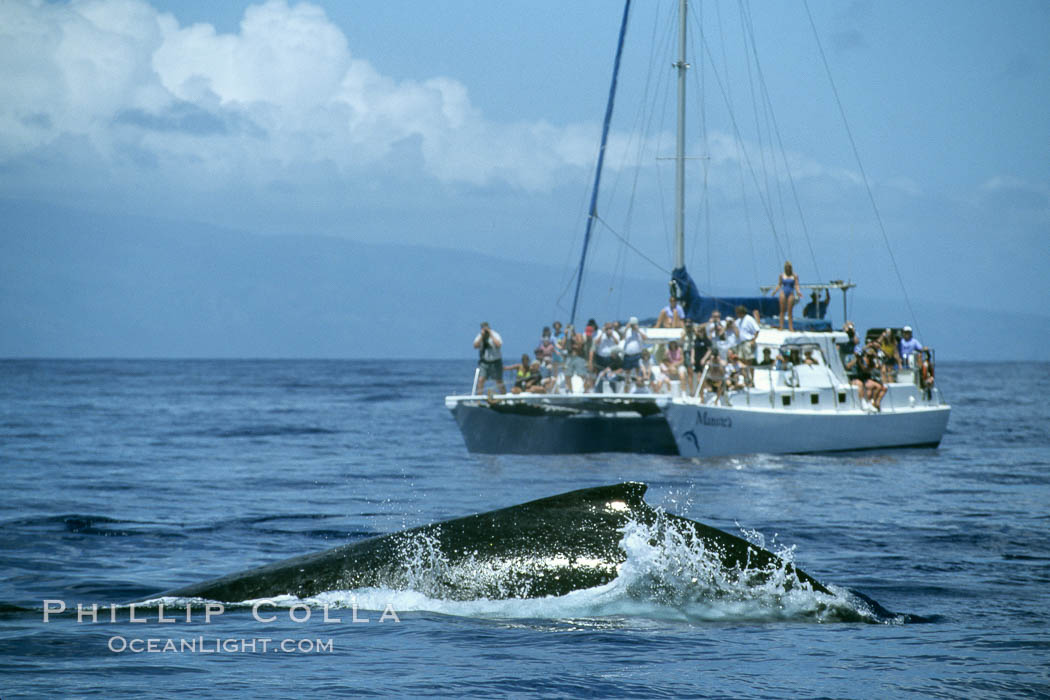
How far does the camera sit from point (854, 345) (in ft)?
97.9

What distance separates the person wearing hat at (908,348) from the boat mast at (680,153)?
5793mm

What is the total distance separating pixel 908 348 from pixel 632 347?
8.07 m

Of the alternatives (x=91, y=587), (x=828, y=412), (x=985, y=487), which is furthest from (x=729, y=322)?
(x=91, y=587)

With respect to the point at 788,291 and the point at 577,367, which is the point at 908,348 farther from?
the point at 577,367

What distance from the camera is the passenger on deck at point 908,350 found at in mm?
30955

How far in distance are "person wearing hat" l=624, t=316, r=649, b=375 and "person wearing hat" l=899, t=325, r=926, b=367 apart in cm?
753

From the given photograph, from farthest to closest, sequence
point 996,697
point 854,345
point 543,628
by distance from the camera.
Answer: point 854,345 → point 543,628 → point 996,697

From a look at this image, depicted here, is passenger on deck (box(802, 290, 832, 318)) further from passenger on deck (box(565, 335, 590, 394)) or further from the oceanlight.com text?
the oceanlight.com text

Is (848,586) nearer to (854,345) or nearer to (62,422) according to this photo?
(854,345)

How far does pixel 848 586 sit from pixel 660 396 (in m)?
15.4

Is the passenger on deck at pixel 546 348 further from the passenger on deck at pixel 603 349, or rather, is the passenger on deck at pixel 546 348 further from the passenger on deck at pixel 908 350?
the passenger on deck at pixel 908 350

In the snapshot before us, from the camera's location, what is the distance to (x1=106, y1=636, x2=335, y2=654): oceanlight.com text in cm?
758

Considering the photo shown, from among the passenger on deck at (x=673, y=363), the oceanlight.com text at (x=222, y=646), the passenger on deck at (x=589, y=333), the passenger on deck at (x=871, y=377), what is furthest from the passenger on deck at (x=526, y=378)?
the oceanlight.com text at (x=222, y=646)

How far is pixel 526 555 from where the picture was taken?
7.68 m
